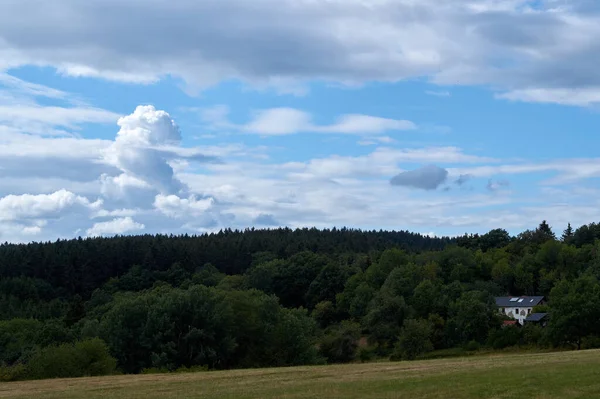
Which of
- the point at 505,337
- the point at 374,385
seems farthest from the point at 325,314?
the point at 374,385

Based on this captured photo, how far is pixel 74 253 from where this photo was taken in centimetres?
18562

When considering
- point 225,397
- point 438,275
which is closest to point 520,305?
point 438,275

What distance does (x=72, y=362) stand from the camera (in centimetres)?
6600

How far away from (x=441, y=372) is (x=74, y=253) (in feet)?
528

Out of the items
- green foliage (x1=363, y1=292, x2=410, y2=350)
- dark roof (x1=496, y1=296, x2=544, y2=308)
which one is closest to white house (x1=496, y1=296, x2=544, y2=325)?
dark roof (x1=496, y1=296, x2=544, y2=308)

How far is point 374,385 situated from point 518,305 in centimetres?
11101

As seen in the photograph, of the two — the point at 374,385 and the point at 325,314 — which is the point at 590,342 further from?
the point at 374,385

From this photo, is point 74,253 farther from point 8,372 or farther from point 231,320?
point 8,372

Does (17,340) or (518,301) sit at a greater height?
(518,301)

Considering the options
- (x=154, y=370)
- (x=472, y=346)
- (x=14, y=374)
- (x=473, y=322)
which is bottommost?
(x=472, y=346)

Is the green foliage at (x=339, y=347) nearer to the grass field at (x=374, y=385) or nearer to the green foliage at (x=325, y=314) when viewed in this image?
the green foliage at (x=325, y=314)

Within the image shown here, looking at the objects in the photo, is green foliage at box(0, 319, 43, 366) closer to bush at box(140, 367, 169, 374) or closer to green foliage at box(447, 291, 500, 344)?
bush at box(140, 367, 169, 374)

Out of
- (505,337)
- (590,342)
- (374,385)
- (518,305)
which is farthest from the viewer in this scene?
(518,305)

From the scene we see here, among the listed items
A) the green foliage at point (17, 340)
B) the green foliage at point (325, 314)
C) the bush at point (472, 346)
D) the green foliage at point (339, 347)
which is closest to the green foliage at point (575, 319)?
the bush at point (472, 346)
